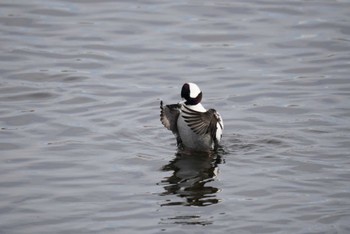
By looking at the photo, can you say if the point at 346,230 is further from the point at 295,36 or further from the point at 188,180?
the point at 295,36

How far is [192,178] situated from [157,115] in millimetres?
2601

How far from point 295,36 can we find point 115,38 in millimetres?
3508

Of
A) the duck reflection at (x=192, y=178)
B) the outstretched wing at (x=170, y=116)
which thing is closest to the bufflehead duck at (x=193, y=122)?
the outstretched wing at (x=170, y=116)

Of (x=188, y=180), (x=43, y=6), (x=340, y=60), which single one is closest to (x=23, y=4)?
(x=43, y=6)

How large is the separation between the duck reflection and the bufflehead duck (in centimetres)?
17

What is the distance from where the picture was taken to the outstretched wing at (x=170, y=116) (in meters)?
11.7

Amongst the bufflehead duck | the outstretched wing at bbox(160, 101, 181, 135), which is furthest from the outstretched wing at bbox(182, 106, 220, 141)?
the outstretched wing at bbox(160, 101, 181, 135)

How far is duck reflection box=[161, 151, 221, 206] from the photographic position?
386 inches

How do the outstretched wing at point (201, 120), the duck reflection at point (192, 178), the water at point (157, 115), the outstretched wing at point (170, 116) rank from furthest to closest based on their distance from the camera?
the outstretched wing at point (170, 116), the outstretched wing at point (201, 120), the duck reflection at point (192, 178), the water at point (157, 115)

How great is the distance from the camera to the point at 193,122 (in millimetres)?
11281

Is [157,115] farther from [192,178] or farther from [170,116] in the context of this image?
[192,178]

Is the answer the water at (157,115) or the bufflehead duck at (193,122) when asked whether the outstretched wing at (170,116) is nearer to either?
the bufflehead duck at (193,122)

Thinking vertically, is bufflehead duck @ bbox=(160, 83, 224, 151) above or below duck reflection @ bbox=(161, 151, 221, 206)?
above

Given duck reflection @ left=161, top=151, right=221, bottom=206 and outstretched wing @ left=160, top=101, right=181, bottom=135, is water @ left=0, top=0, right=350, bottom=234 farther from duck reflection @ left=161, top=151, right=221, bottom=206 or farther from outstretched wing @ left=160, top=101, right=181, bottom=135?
outstretched wing @ left=160, top=101, right=181, bottom=135
